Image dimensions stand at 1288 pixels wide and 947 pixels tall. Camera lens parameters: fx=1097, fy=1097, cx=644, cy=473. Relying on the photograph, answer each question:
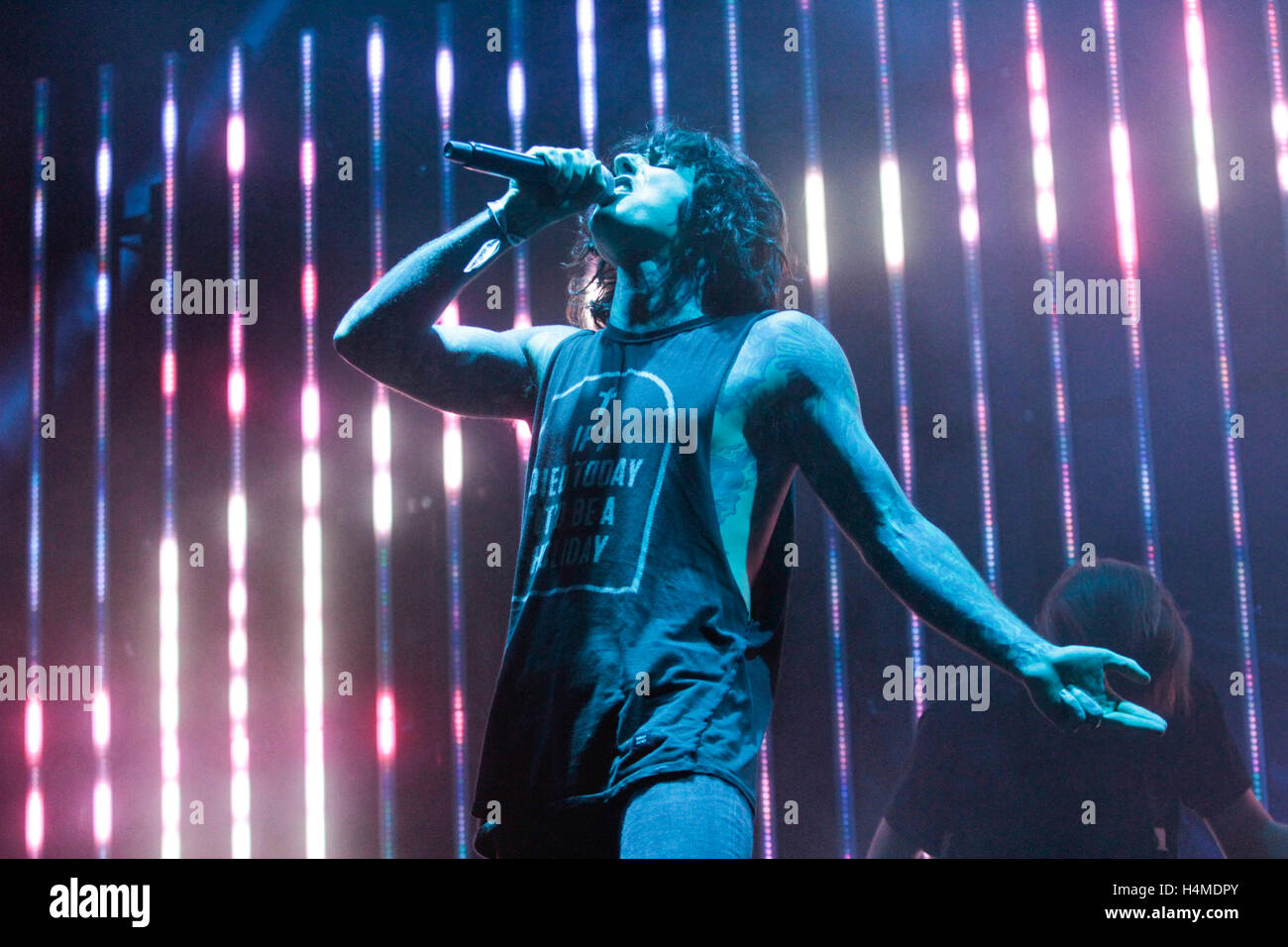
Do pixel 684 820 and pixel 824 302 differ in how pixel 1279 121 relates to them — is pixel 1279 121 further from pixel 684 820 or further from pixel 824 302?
pixel 684 820

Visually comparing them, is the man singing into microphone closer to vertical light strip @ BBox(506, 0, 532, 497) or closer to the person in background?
vertical light strip @ BBox(506, 0, 532, 497)

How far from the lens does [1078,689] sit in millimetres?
1500

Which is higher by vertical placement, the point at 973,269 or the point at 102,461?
the point at 973,269

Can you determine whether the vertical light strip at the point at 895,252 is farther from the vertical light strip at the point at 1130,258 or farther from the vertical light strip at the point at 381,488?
the vertical light strip at the point at 381,488

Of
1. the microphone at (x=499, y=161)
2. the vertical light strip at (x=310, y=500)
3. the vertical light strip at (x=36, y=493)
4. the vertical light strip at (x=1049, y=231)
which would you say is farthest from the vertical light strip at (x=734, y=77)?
the vertical light strip at (x=36, y=493)

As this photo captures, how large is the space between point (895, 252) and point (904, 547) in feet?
2.71

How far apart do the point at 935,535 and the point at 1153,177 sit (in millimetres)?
1076

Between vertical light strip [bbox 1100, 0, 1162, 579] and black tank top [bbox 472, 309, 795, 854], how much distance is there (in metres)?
0.83

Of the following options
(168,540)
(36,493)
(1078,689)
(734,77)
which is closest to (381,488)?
(168,540)

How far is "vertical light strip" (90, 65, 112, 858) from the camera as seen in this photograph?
229 cm

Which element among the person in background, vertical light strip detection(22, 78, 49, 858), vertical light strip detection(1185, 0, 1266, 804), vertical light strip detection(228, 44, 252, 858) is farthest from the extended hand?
vertical light strip detection(22, 78, 49, 858)

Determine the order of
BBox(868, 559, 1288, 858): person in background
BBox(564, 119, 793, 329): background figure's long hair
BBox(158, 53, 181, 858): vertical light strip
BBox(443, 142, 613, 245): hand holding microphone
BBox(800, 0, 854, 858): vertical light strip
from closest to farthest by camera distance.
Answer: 1. BBox(443, 142, 613, 245): hand holding microphone
2. BBox(564, 119, 793, 329): background figure's long hair
3. BBox(868, 559, 1288, 858): person in background
4. BBox(800, 0, 854, 858): vertical light strip
5. BBox(158, 53, 181, 858): vertical light strip

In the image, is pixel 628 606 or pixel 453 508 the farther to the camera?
pixel 453 508
